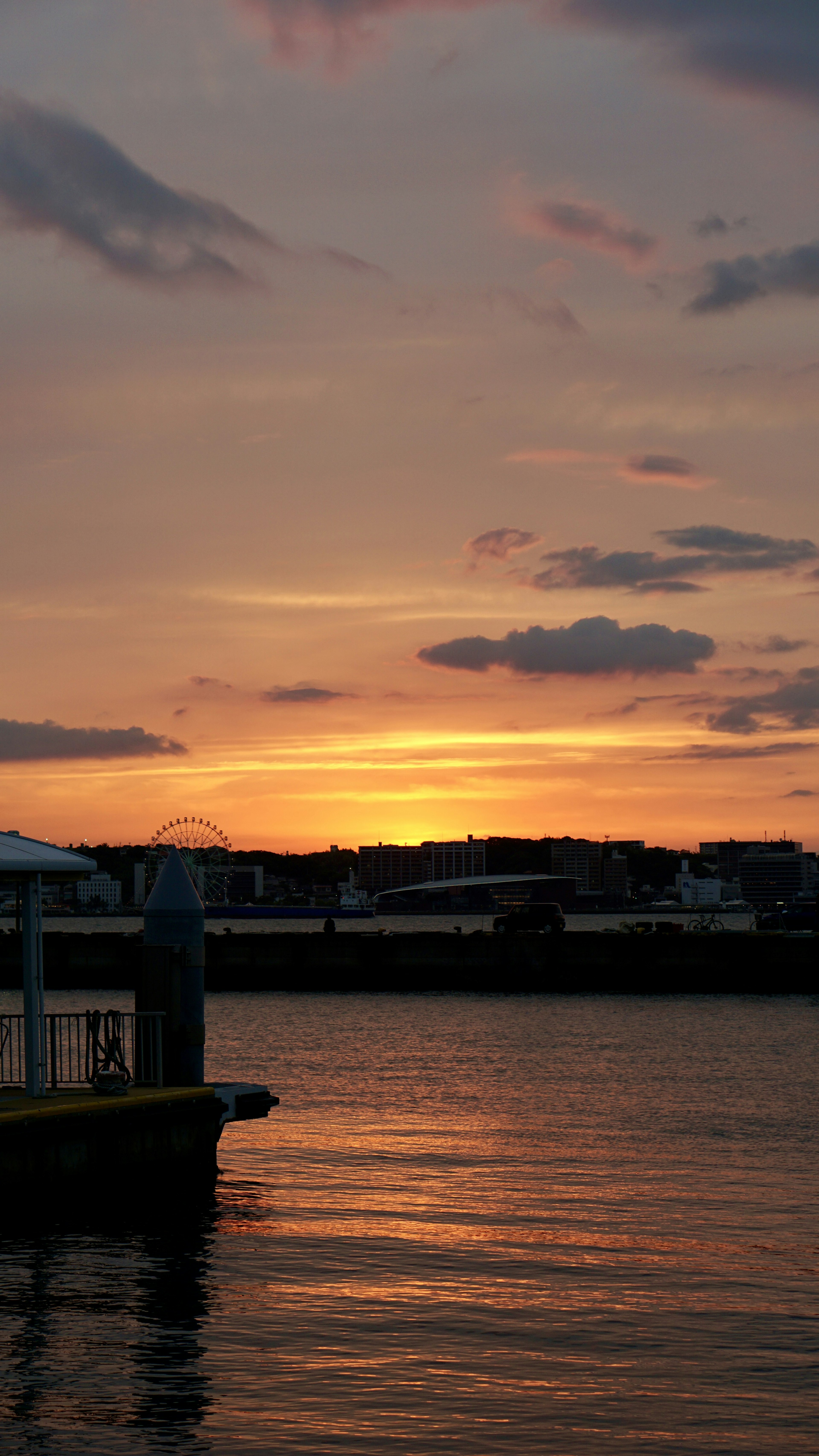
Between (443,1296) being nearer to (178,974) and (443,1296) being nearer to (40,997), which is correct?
(40,997)

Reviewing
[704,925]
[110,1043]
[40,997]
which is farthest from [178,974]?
[704,925]

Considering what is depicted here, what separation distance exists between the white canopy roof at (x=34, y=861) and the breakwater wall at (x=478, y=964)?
219ft

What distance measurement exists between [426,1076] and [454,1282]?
88.6 feet

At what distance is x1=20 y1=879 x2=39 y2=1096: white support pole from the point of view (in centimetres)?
2175

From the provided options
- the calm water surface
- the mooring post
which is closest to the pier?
the mooring post

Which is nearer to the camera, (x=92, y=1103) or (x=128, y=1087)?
(x=92, y=1103)

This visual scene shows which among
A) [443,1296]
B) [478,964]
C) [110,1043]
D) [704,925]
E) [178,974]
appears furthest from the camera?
[704,925]

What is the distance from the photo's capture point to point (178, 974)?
25.0 meters

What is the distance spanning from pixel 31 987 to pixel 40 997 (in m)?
0.34

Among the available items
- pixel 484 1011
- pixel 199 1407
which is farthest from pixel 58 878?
pixel 484 1011

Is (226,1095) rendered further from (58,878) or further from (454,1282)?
(454,1282)

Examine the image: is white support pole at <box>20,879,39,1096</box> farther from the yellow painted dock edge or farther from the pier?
the yellow painted dock edge

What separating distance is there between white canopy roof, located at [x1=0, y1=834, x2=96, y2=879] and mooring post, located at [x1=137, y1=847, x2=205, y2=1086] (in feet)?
7.24

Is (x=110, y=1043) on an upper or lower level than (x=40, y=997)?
lower
